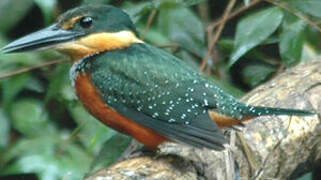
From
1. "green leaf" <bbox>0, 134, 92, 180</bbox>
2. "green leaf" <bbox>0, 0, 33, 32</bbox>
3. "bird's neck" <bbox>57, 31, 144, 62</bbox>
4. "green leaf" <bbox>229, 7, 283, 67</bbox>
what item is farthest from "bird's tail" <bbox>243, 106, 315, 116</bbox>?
"green leaf" <bbox>0, 0, 33, 32</bbox>

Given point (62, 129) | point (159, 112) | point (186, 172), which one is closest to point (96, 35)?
point (159, 112)

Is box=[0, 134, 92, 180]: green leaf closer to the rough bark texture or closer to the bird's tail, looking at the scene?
the rough bark texture

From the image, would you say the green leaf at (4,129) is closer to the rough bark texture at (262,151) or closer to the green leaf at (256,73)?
the rough bark texture at (262,151)

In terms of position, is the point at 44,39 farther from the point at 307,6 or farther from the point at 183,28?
the point at 307,6

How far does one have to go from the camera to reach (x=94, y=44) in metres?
3.96

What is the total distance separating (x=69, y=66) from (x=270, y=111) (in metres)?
1.20

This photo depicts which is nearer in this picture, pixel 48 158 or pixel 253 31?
pixel 48 158

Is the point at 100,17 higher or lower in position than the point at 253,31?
lower

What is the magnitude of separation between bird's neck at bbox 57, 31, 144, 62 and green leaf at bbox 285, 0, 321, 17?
40.8 inches

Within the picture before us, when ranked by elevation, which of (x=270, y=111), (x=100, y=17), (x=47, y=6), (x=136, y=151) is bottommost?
(x=136, y=151)

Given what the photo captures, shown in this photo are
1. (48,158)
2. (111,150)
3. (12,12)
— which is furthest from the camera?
(12,12)

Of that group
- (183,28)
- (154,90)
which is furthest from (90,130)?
(154,90)

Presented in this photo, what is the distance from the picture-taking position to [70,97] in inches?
189

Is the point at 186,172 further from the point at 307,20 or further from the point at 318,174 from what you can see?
the point at 318,174
